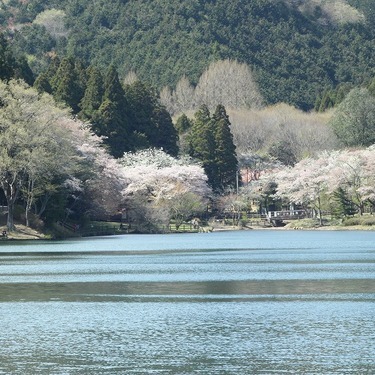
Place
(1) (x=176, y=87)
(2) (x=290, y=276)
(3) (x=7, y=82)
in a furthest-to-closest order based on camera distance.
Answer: (1) (x=176, y=87) < (3) (x=7, y=82) < (2) (x=290, y=276)

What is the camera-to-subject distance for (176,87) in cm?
13738

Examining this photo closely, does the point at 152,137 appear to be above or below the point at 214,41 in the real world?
below

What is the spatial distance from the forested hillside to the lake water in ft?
338

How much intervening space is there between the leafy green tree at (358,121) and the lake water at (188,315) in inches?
2445

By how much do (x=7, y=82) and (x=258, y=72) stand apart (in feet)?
274

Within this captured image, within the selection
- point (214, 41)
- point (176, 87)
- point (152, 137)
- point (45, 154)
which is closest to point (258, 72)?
point (214, 41)

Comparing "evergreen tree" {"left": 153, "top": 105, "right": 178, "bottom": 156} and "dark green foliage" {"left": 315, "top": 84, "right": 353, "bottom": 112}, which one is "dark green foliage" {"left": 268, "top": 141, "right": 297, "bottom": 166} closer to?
"dark green foliage" {"left": 315, "top": 84, "right": 353, "bottom": 112}

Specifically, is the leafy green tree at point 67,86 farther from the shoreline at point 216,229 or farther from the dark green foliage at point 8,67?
the shoreline at point 216,229

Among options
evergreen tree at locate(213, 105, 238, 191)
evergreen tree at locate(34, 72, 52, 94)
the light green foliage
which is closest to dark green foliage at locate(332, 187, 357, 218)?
evergreen tree at locate(213, 105, 238, 191)

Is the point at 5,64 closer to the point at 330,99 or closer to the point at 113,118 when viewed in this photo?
the point at 113,118

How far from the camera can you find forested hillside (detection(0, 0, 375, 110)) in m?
150

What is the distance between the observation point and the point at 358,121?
109 metres

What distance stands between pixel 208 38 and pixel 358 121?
165 feet

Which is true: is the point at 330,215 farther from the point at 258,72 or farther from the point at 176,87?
the point at 258,72
